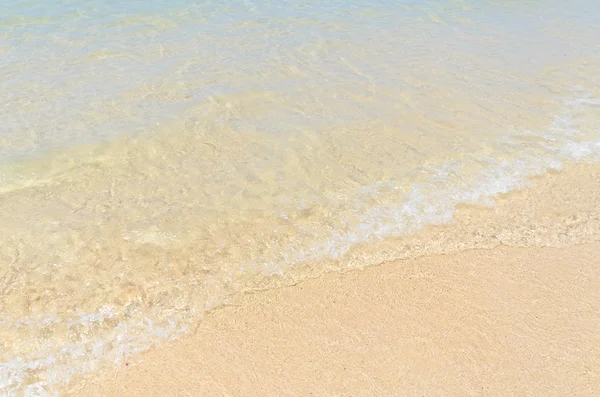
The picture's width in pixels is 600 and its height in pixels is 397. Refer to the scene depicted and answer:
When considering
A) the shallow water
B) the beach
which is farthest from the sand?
the shallow water

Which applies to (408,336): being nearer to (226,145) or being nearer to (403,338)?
(403,338)

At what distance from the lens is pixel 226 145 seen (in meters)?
5.99

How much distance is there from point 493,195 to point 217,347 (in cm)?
316

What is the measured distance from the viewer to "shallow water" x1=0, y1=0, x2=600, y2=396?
4.07m

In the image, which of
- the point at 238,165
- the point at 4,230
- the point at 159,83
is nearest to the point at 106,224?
the point at 4,230

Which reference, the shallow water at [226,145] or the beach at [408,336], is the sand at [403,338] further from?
the shallow water at [226,145]

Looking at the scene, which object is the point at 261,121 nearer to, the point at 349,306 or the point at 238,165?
the point at 238,165

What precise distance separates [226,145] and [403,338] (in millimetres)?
3223

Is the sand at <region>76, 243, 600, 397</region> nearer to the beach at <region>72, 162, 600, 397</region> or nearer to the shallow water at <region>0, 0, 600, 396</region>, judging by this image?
the beach at <region>72, 162, 600, 397</region>

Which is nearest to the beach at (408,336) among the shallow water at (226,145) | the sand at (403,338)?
the sand at (403,338)

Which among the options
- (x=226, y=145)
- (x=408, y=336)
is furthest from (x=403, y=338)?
(x=226, y=145)

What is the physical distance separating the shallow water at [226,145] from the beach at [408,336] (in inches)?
9.9

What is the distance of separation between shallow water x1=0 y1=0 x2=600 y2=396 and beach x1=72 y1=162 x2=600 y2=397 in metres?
0.25

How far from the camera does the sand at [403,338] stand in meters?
3.36
